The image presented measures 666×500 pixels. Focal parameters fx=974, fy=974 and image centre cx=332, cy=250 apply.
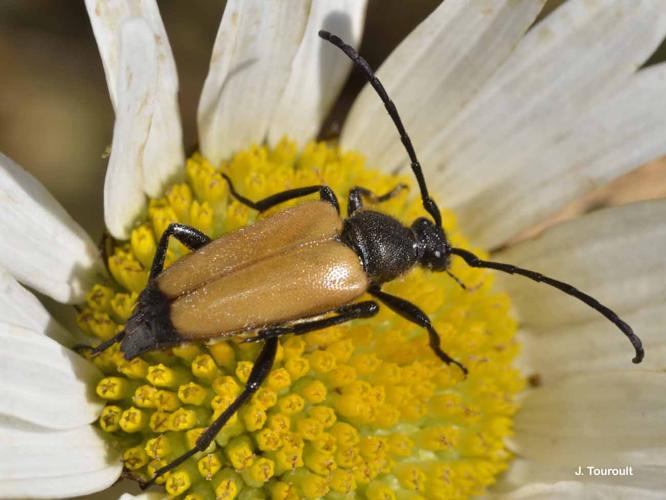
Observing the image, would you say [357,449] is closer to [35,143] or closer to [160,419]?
[160,419]

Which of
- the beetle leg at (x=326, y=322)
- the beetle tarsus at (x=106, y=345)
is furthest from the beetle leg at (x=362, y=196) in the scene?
the beetle tarsus at (x=106, y=345)

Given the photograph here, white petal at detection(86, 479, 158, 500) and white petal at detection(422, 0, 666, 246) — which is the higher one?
white petal at detection(422, 0, 666, 246)

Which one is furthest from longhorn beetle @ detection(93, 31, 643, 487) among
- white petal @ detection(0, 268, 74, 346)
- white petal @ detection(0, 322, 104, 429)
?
white petal @ detection(0, 268, 74, 346)

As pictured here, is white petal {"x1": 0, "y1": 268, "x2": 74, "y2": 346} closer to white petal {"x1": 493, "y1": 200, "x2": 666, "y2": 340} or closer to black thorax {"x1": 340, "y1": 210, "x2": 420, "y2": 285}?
black thorax {"x1": 340, "y1": 210, "x2": 420, "y2": 285}

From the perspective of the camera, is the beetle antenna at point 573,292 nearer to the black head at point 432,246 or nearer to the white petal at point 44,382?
the black head at point 432,246

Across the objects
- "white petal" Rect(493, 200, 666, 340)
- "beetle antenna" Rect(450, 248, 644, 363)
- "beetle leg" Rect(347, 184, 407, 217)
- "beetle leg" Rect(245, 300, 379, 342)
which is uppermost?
"beetle leg" Rect(347, 184, 407, 217)

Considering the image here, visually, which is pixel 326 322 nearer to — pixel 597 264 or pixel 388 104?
pixel 388 104

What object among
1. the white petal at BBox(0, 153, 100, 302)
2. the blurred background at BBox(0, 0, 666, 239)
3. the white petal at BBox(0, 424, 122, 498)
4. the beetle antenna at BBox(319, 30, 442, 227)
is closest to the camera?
the white petal at BBox(0, 424, 122, 498)

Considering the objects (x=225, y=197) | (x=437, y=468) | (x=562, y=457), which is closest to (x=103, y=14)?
(x=225, y=197)
